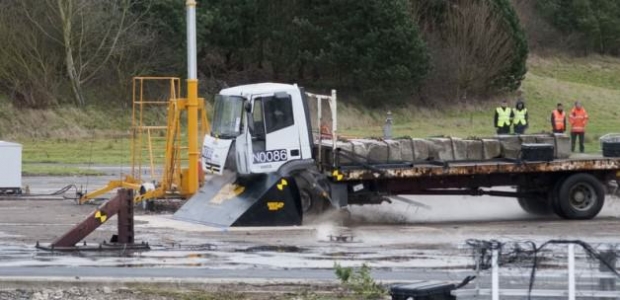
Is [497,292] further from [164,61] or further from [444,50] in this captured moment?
[444,50]

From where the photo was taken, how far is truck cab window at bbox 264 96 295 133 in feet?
67.8

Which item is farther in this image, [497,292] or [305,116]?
[305,116]

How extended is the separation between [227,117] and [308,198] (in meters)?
2.02

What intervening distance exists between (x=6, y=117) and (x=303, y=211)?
85.0 ft

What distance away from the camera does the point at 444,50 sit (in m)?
61.8

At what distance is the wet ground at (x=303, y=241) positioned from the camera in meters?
15.3

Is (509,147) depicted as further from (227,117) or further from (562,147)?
(227,117)

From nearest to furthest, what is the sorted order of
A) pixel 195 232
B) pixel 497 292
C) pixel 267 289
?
1. pixel 497 292
2. pixel 267 289
3. pixel 195 232

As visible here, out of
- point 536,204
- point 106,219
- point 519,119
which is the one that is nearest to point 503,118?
point 519,119

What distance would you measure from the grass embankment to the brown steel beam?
46.6 feet

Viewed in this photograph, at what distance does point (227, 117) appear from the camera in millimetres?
21078

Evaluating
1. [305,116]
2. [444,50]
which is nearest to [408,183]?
[305,116]

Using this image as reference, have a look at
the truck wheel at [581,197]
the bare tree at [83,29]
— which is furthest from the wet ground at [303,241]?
the bare tree at [83,29]

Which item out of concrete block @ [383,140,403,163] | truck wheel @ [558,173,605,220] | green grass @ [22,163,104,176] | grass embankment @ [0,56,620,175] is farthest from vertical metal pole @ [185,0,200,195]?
grass embankment @ [0,56,620,175]
